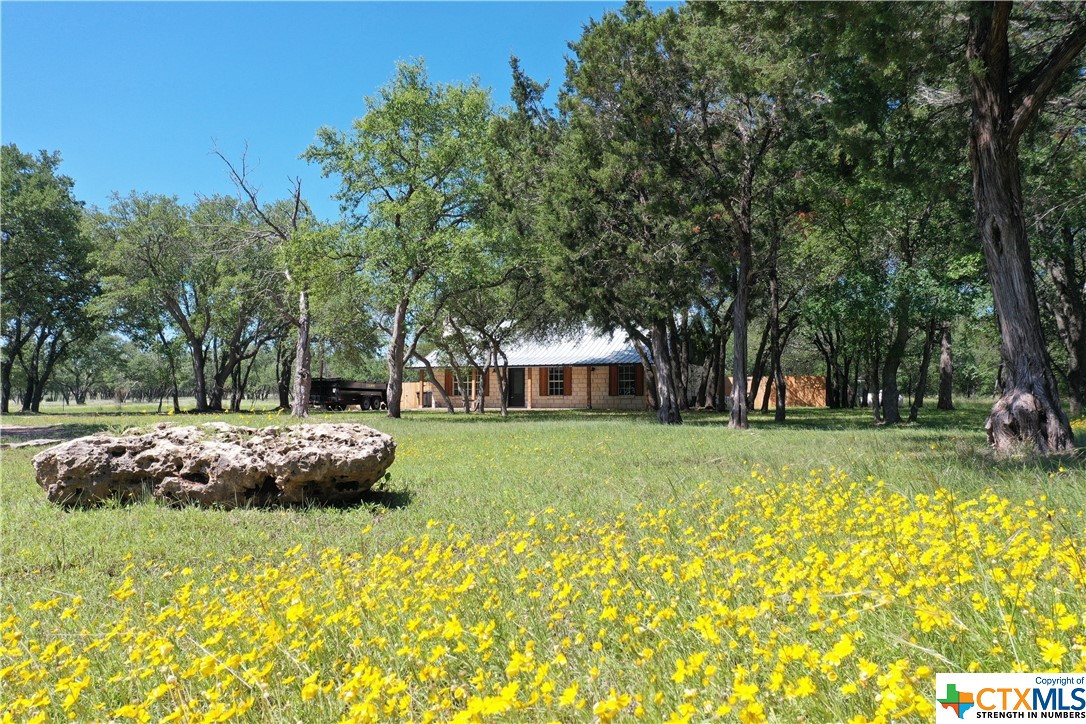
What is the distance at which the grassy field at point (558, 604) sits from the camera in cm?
223

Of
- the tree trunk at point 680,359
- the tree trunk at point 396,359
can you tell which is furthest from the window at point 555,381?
the tree trunk at point 396,359

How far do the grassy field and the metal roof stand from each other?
30.3 meters

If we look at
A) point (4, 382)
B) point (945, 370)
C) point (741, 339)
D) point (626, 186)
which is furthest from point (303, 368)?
point (945, 370)

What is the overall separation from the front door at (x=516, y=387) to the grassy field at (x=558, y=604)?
3643 cm

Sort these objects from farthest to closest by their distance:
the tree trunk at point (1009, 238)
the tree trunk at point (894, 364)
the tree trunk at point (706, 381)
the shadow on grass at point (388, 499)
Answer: the tree trunk at point (706, 381), the tree trunk at point (894, 364), the tree trunk at point (1009, 238), the shadow on grass at point (388, 499)

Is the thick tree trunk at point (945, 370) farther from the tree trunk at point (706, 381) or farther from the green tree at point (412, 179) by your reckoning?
the green tree at point (412, 179)

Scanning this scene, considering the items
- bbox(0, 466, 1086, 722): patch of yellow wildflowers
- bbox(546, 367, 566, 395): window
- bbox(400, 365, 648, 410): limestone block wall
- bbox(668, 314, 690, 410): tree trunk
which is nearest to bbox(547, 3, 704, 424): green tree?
bbox(668, 314, 690, 410): tree trunk

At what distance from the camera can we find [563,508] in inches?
255

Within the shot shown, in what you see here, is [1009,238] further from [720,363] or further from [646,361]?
[720,363]

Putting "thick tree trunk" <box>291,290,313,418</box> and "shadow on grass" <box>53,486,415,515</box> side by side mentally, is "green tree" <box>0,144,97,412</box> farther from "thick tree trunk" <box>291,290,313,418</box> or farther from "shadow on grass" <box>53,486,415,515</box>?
"shadow on grass" <box>53,486,415,515</box>

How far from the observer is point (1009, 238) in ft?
29.5

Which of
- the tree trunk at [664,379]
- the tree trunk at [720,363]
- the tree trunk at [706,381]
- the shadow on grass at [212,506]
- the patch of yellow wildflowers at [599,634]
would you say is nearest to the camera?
the patch of yellow wildflowers at [599,634]

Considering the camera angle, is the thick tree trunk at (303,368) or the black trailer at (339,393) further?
the black trailer at (339,393)

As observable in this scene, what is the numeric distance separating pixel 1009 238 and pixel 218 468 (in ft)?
36.8
